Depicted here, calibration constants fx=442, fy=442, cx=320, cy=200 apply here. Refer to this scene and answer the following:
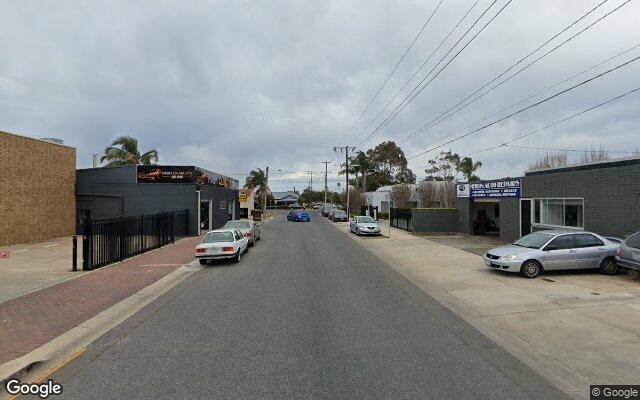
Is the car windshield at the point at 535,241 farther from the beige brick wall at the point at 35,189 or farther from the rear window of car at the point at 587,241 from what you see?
the beige brick wall at the point at 35,189

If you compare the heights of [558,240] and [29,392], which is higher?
[558,240]

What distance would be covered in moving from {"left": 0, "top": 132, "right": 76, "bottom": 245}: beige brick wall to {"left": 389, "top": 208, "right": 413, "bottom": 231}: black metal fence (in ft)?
78.8

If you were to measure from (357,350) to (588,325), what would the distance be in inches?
175

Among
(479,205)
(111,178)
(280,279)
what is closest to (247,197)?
(111,178)

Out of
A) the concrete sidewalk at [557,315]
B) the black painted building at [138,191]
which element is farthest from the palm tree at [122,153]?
the concrete sidewalk at [557,315]

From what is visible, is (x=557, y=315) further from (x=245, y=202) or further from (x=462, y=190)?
(x=245, y=202)

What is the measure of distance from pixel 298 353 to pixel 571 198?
1679 cm

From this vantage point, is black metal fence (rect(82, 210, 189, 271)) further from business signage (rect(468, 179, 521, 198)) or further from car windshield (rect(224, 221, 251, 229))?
business signage (rect(468, 179, 521, 198))

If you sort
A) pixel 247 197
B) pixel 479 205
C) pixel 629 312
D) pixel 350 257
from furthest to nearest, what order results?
pixel 247 197, pixel 479 205, pixel 350 257, pixel 629 312

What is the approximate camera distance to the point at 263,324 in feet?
25.7

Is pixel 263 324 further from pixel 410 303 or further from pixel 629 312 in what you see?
pixel 629 312

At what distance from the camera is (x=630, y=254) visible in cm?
1216

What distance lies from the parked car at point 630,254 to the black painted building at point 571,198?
3.29 meters

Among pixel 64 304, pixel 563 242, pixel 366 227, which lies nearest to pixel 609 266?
pixel 563 242
